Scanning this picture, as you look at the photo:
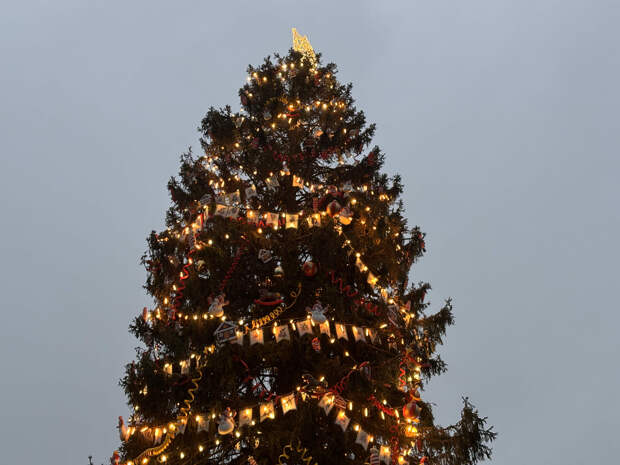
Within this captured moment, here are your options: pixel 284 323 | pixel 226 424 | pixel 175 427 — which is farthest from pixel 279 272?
pixel 175 427

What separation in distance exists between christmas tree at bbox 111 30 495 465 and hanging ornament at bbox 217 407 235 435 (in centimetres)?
3

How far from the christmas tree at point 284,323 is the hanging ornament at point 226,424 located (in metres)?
0.03

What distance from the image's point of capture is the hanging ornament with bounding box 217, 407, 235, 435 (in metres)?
5.84

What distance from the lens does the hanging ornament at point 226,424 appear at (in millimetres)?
5844

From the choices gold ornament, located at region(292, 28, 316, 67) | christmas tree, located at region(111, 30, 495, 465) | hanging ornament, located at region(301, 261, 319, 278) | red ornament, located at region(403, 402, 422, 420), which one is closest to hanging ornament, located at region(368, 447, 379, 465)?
christmas tree, located at region(111, 30, 495, 465)

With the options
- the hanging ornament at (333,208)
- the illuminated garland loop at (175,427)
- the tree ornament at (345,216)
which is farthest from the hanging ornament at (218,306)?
the tree ornament at (345,216)

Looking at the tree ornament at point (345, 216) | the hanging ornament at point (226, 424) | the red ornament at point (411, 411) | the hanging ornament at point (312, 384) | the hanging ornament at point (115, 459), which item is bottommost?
the red ornament at point (411, 411)

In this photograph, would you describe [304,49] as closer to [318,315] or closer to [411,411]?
[318,315]

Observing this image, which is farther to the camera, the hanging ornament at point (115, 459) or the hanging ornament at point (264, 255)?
the hanging ornament at point (264, 255)

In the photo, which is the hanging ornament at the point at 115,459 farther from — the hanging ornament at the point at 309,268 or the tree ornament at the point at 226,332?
the hanging ornament at the point at 309,268

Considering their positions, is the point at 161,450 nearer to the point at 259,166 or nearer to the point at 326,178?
the point at 259,166

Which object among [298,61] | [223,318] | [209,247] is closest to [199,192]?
[209,247]

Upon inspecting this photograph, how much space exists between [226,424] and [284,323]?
5.71ft

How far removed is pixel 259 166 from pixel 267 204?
2.57ft
